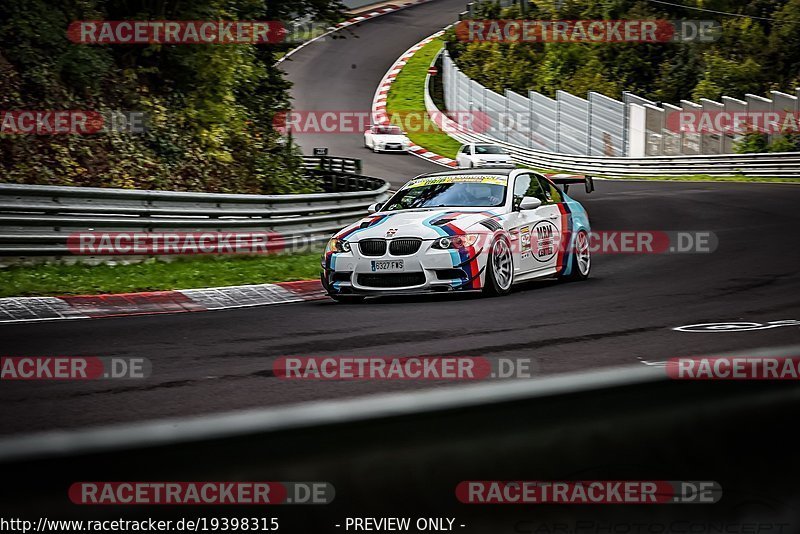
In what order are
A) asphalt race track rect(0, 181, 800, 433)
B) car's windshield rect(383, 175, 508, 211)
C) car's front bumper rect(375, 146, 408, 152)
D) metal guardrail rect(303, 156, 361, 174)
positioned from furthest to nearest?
car's front bumper rect(375, 146, 408, 152) < metal guardrail rect(303, 156, 361, 174) < car's windshield rect(383, 175, 508, 211) < asphalt race track rect(0, 181, 800, 433)

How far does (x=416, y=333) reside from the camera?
8.88 metres

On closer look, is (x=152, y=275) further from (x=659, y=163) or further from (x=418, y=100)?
(x=418, y=100)

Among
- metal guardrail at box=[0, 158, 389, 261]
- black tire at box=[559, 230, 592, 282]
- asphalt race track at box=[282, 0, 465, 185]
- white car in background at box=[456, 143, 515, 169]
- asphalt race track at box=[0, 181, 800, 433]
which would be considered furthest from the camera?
asphalt race track at box=[282, 0, 465, 185]

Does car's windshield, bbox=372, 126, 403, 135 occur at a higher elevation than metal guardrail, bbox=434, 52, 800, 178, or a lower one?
higher

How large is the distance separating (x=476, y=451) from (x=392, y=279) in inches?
366

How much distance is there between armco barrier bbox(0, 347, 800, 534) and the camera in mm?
1717

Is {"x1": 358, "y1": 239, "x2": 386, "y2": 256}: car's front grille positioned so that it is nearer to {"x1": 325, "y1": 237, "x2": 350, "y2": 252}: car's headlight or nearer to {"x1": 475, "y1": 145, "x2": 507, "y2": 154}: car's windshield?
{"x1": 325, "y1": 237, "x2": 350, "y2": 252}: car's headlight

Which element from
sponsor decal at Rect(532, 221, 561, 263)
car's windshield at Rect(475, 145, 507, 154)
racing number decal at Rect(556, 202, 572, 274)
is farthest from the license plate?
car's windshield at Rect(475, 145, 507, 154)

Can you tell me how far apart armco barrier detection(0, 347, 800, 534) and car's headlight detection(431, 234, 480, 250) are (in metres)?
8.66

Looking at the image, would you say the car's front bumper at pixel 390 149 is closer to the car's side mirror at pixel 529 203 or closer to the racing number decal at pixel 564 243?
the racing number decal at pixel 564 243

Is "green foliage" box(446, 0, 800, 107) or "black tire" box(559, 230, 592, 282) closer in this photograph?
"black tire" box(559, 230, 592, 282)

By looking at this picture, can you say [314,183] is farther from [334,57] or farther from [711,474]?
[334,57]

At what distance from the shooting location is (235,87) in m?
23.6

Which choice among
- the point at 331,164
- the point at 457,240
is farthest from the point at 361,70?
the point at 457,240
